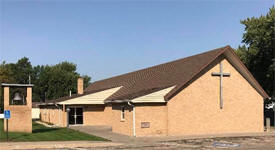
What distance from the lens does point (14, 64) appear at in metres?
103

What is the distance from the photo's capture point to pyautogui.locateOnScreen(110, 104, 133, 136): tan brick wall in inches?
962

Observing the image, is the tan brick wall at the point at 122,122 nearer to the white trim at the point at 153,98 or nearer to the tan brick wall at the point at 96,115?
Answer: the white trim at the point at 153,98

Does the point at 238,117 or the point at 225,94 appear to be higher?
the point at 225,94

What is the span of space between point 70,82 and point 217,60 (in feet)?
206

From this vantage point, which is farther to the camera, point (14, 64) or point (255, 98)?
point (14, 64)

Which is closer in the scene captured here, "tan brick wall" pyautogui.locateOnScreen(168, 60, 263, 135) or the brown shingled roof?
"tan brick wall" pyautogui.locateOnScreen(168, 60, 263, 135)

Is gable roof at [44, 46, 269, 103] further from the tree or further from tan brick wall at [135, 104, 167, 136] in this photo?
the tree

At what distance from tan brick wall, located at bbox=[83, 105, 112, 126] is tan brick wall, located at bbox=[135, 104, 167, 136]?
38.7 feet

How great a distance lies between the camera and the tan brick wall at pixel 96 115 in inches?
1400

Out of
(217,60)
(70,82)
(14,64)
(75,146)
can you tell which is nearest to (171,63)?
(217,60)

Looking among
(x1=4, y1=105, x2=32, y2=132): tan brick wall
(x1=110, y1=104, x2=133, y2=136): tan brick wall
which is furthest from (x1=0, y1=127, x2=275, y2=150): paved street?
(x1=4, y1=105, x2=32, y2=132): tan brick wall

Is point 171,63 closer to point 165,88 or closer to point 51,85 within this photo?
point 165,88

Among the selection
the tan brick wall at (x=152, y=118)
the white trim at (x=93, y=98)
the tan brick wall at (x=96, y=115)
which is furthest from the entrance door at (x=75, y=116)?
the tan brick wall at (x=152, y=118)

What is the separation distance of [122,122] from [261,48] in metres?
19.9
